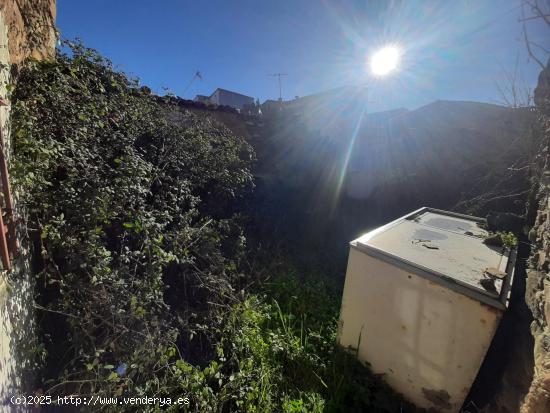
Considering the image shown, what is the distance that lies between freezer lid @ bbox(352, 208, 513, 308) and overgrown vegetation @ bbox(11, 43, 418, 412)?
1407mm

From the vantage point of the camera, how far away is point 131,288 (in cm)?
231

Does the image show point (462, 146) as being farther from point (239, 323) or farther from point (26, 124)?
point (26, 124)

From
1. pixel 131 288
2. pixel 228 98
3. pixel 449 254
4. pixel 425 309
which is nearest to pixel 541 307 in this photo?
pixel 425 309

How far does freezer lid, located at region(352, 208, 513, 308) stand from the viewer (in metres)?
1.98

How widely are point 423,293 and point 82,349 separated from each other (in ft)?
9.72

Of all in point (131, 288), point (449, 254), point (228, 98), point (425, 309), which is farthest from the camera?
point (228, 98)

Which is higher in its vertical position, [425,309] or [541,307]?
[541,307]

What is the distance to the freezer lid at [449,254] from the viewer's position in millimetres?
1979

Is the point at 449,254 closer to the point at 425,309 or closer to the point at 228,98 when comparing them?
the point at 425,309

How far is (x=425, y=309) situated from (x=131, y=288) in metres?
2.73

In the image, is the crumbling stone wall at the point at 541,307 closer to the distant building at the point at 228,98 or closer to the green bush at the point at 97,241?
the green bush at the point at 97,241

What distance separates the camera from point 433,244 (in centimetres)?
278

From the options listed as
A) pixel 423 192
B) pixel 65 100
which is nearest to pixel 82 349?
pixel 65 100

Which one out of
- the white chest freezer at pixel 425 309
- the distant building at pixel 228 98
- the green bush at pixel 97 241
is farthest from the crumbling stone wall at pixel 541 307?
the distant building at pixel 228 98
